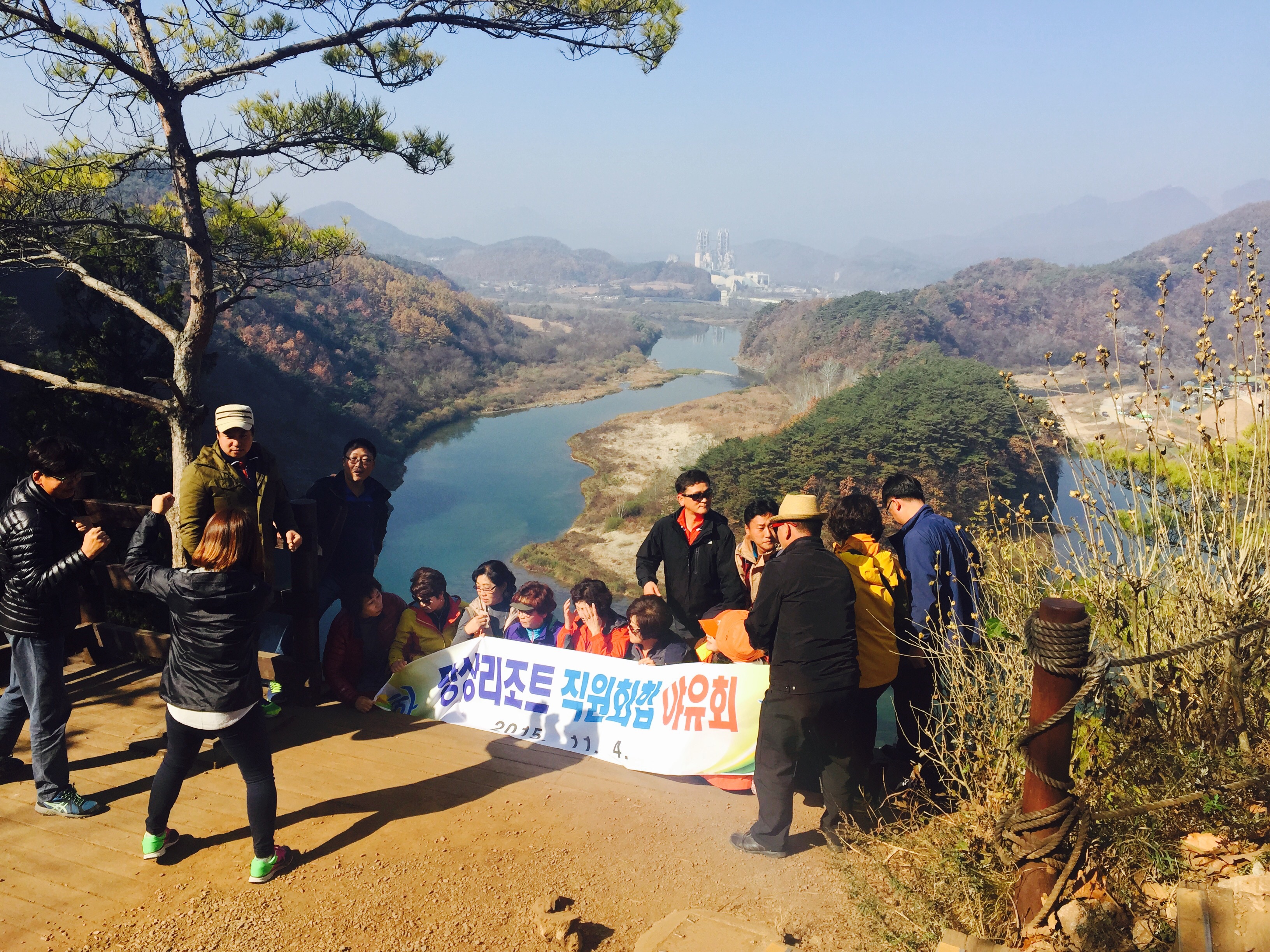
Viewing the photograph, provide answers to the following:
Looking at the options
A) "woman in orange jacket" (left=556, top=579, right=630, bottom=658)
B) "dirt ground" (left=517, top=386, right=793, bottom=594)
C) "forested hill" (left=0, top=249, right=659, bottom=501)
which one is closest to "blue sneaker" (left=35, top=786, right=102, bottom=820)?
"woman in orange jacket" (left=556, top=579, right=630, bottom=658)

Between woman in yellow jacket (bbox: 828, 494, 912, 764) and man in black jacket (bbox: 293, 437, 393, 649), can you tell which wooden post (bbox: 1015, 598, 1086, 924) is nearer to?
woman in yellow jacket (bbox: 828, 494, 912, 764)

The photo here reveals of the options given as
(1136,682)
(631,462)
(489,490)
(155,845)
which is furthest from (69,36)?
(631,462)

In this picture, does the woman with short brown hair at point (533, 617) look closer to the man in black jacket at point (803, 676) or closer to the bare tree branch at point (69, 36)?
the man in black jacket at point (803, 676)

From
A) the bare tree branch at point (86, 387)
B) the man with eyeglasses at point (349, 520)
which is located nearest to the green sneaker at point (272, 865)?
the man with eyeglasses at point (349, 520)

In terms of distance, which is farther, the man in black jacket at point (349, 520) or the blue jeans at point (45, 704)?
the man in black jacket at point (349, 520)

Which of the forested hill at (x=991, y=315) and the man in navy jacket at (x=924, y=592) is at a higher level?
the forested hill at (x=991, y=315)
